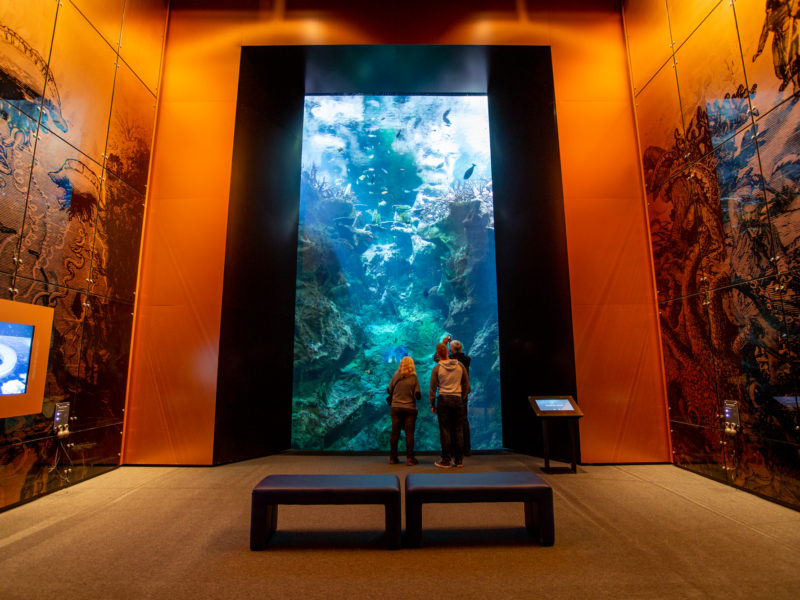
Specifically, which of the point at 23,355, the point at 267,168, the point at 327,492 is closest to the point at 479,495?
the point at 327,492

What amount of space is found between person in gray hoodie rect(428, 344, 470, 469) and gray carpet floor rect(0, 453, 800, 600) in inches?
61.6

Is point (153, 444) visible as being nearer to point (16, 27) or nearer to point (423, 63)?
point (16, 27)

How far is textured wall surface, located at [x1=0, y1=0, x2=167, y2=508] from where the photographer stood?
3863mm

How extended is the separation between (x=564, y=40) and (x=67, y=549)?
28.1 ft

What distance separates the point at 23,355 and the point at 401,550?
3774 mm

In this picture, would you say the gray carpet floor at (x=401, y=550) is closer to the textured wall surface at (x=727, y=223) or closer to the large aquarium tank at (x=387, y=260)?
the textured wall surface at (x=727, y=223)

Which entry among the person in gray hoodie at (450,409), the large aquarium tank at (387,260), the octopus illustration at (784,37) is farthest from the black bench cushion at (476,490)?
the large aquarium tank at (387,260)

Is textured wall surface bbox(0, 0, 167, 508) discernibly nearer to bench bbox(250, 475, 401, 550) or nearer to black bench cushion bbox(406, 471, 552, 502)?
bench bbox(250, 475, 401, 550)

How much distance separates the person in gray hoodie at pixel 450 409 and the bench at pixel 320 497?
8.75 feet

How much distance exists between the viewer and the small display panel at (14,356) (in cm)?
358

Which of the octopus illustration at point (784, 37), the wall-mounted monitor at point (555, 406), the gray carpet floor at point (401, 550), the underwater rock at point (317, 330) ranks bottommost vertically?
the gray carpet floor at point (401, 550)

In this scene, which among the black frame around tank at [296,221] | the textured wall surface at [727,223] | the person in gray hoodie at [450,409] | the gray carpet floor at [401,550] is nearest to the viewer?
the gray carpet floor at [401,550]

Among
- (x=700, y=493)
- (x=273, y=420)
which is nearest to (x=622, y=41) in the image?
(x=700, y=493)

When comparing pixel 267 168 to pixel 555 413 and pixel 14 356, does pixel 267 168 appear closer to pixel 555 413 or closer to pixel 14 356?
Result: pixel 14 356
